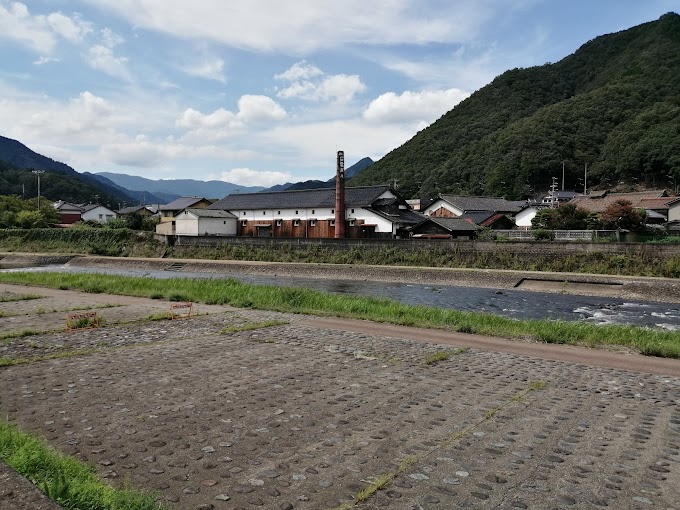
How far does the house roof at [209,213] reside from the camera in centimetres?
4844

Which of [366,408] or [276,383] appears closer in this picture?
[366,408]

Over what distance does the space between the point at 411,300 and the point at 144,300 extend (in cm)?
1082

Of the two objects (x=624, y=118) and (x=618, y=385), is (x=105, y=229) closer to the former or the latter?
(x=618, y=385)

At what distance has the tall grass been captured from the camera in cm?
342

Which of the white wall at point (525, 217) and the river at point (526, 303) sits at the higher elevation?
the white wall at point (525, 217)

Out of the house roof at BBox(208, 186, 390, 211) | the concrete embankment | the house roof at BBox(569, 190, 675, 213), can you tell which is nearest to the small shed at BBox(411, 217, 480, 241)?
the house roof at BBox(208, 186, 390, 211)

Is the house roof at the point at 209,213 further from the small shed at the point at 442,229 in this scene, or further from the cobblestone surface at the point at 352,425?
the cobblestone surface at the point at 352,425

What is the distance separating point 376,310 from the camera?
46.3 feet

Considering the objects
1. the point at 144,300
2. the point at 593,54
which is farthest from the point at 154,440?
the point at 593,54

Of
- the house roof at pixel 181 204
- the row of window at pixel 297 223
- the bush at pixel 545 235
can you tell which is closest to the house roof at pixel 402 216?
the row of window at pixel 297 223

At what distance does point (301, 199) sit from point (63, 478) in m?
45.2

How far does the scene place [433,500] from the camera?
3.81 metres

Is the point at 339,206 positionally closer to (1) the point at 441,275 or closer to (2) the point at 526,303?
(1) the point at 441,275

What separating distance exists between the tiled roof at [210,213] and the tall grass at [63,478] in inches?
1783
